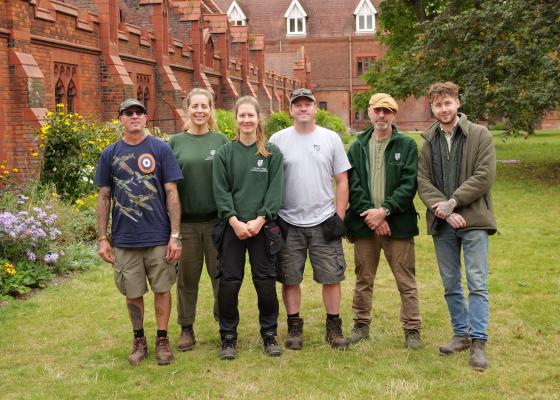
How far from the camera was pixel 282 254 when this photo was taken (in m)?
5.66

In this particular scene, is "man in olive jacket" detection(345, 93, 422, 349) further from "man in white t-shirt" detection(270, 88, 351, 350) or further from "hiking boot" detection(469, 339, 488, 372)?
"hiking boot" detection(469, 339, 488, 372)

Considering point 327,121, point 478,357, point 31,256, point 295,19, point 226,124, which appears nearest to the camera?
point 478,357

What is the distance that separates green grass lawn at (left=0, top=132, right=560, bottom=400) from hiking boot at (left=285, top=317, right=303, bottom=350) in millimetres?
97

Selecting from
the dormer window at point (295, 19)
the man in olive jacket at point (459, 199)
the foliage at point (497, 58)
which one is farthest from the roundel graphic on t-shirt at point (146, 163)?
the dormer window at point (295, 19)

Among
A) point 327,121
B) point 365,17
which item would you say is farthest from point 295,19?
point 327,121

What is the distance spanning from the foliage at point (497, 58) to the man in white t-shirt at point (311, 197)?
11.2 meters

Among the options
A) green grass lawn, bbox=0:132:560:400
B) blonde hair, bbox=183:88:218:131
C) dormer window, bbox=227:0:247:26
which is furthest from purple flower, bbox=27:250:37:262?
dormer window, bbox=227:0:247:26

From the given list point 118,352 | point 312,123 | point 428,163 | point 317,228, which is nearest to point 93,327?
point 118,352

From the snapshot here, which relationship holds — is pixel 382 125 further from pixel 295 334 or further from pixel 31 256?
pixel 31 256

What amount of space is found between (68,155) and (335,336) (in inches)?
349

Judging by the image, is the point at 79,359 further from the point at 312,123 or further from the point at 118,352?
the point at 312,123

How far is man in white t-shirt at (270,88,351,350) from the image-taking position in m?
5.57

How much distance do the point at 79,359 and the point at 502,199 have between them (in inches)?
457

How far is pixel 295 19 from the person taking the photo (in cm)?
6175
